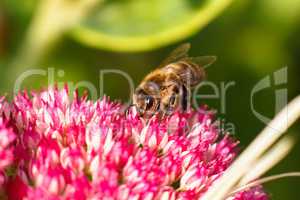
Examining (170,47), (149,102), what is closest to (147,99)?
(149,102)

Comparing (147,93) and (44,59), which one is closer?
(147,93)

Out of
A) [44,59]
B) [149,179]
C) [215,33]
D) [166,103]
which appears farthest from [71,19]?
[149,179]

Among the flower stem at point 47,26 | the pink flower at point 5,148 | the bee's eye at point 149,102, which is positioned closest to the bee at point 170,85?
the bee's eye at point 149,102

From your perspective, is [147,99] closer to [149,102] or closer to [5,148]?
[149,102]

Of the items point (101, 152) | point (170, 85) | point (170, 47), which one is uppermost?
point (170, 47)

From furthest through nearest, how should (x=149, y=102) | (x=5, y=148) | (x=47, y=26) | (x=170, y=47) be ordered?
(x=170, y=47) → (x=47, y=26) → (x=149, y=102) → (x=5, y=148)

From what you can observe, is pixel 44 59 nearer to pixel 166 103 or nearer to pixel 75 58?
pixel 75 58
